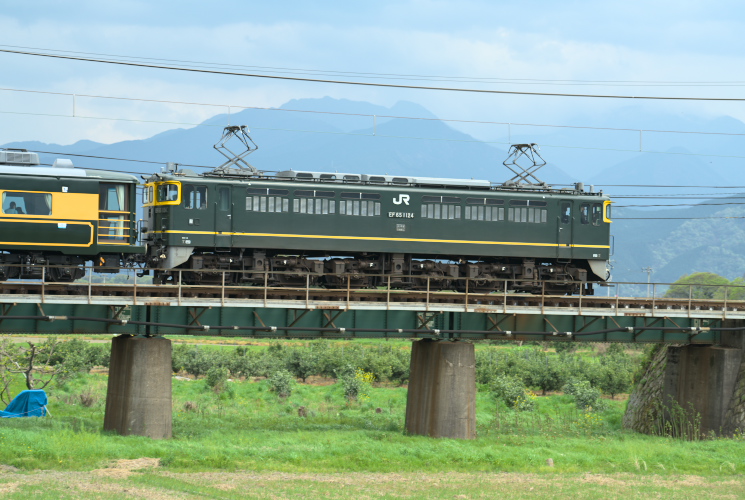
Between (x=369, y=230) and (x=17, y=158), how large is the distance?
14.8 metres

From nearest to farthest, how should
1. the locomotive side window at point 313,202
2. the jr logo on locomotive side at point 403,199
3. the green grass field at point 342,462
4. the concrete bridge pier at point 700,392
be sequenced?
the green grass field at point 342,462
the locomotive side window at point 313,202
the jr logo on locomotive side at point 403,199
the concrete bridge pier at point 700,392

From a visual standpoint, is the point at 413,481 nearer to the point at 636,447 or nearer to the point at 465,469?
the point at 465,469

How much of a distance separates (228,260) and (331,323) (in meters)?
6.59

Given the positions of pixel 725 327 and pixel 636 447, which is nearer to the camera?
pixel 636 447

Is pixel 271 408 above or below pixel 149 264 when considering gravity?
below

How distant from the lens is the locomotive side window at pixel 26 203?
31.5 m

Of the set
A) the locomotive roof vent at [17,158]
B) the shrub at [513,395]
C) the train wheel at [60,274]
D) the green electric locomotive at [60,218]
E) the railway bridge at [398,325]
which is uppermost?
the locomotive roof vent at [17,158]

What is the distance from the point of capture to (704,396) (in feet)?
128

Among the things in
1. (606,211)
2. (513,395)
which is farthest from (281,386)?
(606,211)

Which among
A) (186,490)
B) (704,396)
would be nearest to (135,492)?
(186,490)

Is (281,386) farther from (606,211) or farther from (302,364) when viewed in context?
(606,211)

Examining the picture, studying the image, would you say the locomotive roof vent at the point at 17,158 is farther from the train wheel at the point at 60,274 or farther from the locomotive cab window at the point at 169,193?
the locomotive cab window at the point at 169,193

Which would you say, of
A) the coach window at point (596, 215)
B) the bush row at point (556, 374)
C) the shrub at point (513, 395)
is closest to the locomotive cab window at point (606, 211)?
the coach window at point (596, 215)

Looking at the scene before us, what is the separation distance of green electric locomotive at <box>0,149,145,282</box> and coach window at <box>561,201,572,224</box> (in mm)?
19720
